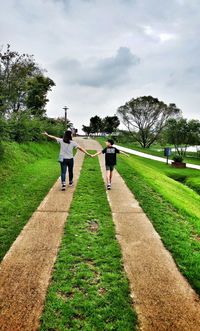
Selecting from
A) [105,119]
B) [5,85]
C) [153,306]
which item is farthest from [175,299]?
[105,119]

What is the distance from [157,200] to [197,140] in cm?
3841

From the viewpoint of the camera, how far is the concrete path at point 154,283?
146 inches

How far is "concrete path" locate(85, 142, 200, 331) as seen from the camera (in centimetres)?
371

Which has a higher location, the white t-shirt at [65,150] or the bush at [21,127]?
the bush at [21,127]

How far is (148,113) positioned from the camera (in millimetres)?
61688

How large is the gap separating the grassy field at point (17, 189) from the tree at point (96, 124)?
94.2 metres

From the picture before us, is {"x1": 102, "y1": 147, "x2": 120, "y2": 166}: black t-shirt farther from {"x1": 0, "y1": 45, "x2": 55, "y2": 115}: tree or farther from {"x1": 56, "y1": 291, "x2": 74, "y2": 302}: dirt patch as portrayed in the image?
{"x1": 0, "y1": 45, "x2": 55, "y2": 115}: tree

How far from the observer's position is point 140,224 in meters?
7.16

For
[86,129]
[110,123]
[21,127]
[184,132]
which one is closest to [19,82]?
[21,127]

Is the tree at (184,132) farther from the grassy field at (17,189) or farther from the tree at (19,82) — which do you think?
the grassy field at (17,189)

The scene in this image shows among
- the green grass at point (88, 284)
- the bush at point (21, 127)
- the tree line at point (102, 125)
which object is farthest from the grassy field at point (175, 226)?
the tree line at point (102, 125)

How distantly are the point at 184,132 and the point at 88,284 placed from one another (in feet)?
146

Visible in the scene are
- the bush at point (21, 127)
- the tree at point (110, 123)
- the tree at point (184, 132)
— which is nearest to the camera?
the bush at point (21, 127)

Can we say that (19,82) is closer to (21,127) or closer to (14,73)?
(14,73)
